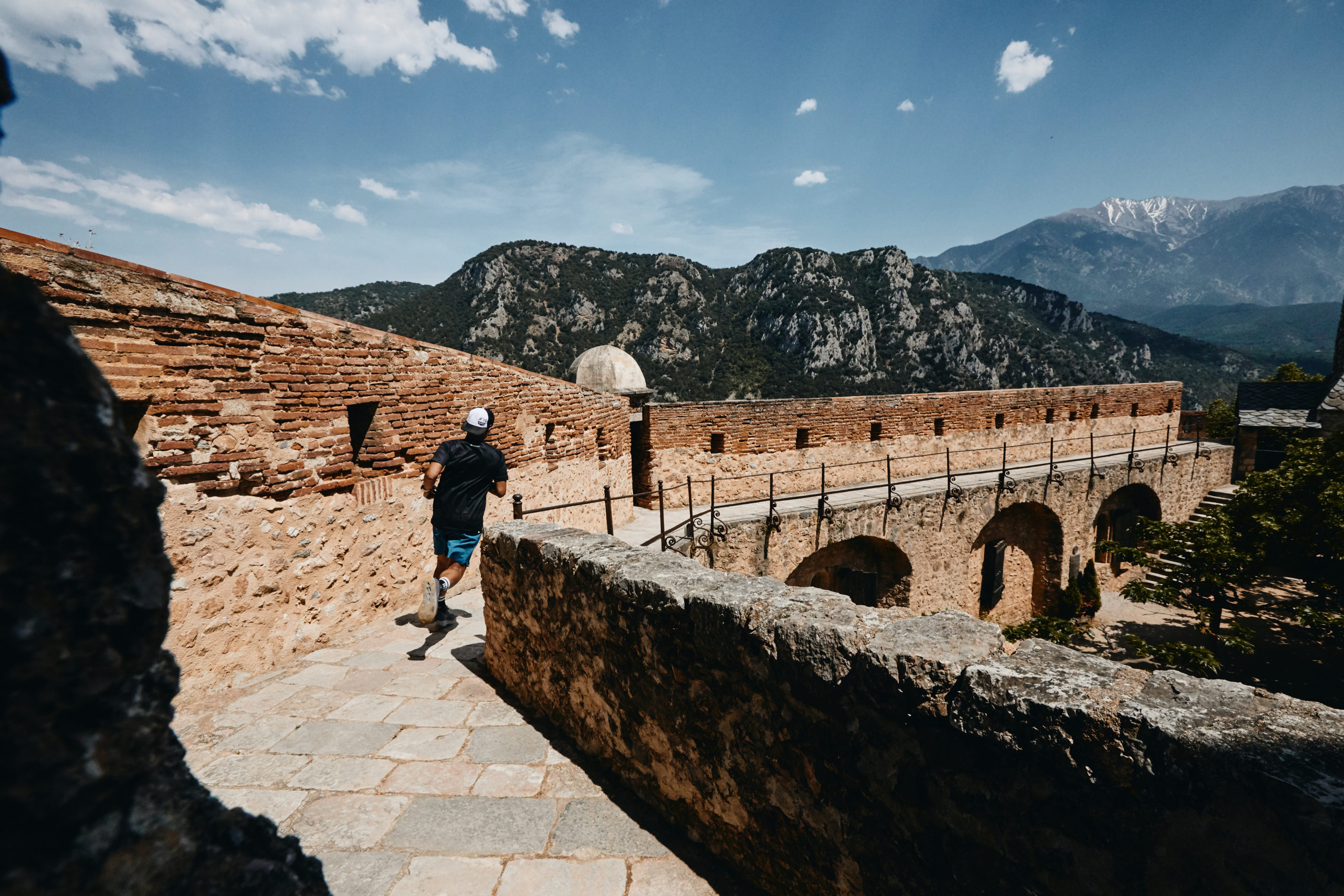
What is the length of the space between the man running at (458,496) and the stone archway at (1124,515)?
16.6m

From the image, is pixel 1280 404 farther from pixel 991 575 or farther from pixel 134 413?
pixel 134 413

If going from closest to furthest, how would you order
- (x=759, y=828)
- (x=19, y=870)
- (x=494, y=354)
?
(x=19, y=870) → (x=759, y=828) → (x=494, y=354)

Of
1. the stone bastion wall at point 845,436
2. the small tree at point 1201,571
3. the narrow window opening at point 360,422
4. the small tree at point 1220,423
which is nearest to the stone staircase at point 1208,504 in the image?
the stone bastion wall at point 845,436

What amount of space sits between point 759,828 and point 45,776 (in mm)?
2140

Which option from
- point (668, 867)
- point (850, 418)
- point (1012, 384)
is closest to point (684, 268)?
point (1012, 384)

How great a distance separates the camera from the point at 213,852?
101 cm

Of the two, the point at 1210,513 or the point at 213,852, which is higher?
the point at 213,852

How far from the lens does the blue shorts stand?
4.50 metres

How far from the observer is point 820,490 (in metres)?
13.7

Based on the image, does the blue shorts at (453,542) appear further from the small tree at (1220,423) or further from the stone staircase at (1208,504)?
the small tree at (1220,423)

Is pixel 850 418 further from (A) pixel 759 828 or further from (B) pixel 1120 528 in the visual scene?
(A) pixel 759 828

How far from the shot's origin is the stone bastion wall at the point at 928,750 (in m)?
1.29

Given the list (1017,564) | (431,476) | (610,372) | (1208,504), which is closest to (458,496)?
(431,476)

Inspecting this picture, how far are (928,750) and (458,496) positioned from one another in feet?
12.2
